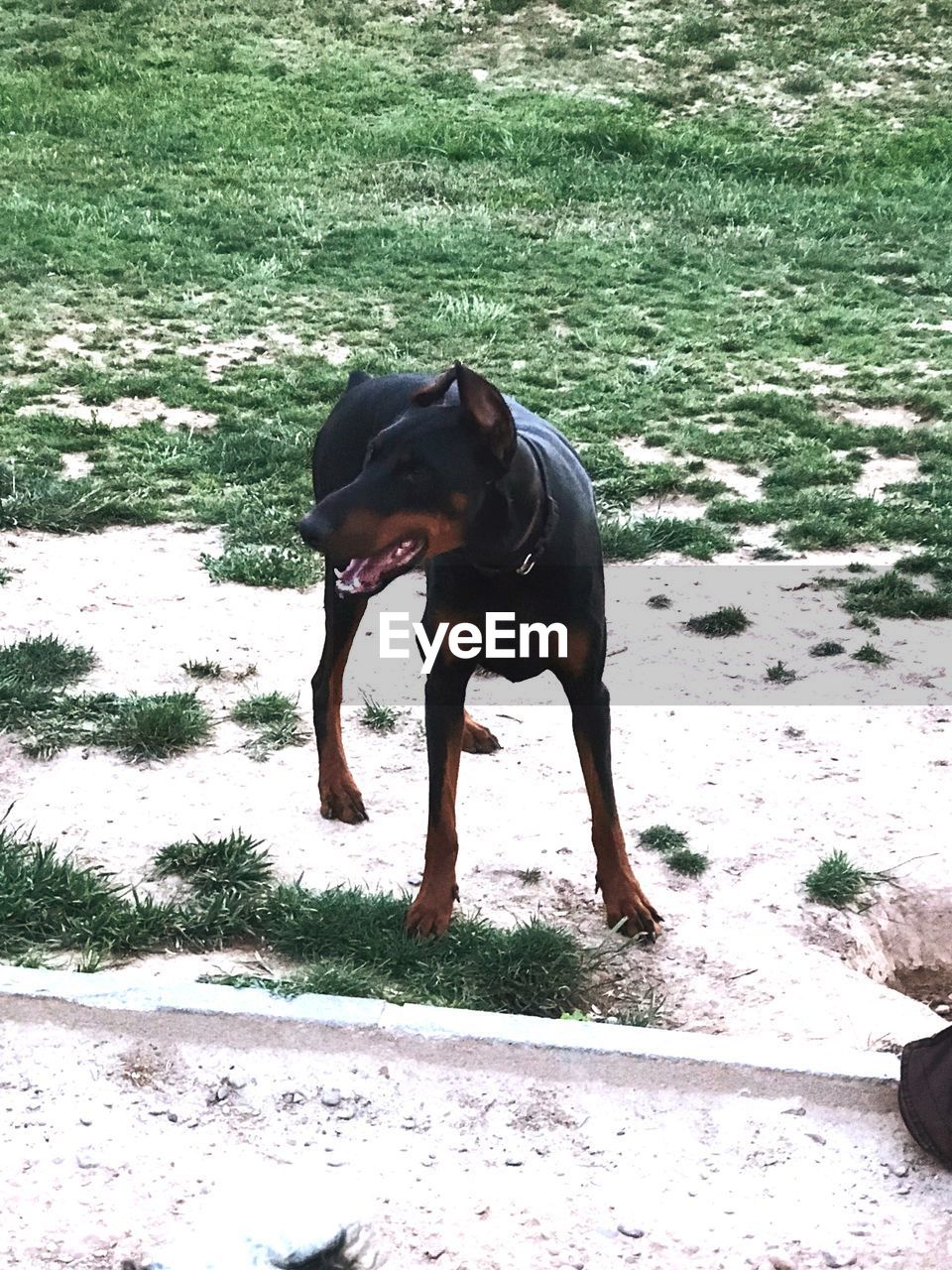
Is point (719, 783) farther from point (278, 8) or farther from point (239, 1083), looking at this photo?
point (278, 8)

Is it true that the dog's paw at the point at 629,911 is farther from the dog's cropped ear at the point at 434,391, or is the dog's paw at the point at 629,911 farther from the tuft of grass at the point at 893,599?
the tuft of grass at the point at 893,599

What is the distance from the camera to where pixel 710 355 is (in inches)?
382

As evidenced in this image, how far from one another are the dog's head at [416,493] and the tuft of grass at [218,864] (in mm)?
1065

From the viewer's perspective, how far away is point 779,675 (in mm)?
5645

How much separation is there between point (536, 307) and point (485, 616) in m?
7.27

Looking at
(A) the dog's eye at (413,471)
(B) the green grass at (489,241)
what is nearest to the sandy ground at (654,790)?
(B) the green grass at (489,241)

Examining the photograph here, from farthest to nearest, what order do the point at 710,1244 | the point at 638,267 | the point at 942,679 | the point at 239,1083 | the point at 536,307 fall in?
the point at 638,267 < the point at 536,307 < the point at 942,679 < the point at 239,1083 < the point at 710,1244

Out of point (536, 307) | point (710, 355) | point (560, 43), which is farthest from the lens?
point (560, 43)

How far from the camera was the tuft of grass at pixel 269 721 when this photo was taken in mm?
5027

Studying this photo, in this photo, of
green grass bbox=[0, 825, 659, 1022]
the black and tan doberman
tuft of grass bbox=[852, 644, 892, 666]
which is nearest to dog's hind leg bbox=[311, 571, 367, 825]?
the black and tan doberman

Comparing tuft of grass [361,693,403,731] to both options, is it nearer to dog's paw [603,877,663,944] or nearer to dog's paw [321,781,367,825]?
dog's paw [321,781,367,825]

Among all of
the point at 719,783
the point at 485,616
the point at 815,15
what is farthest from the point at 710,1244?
the point at 815,15

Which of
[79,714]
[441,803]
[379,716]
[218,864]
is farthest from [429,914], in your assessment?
[79,714]

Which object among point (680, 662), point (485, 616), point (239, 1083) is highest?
point (485, 616)
